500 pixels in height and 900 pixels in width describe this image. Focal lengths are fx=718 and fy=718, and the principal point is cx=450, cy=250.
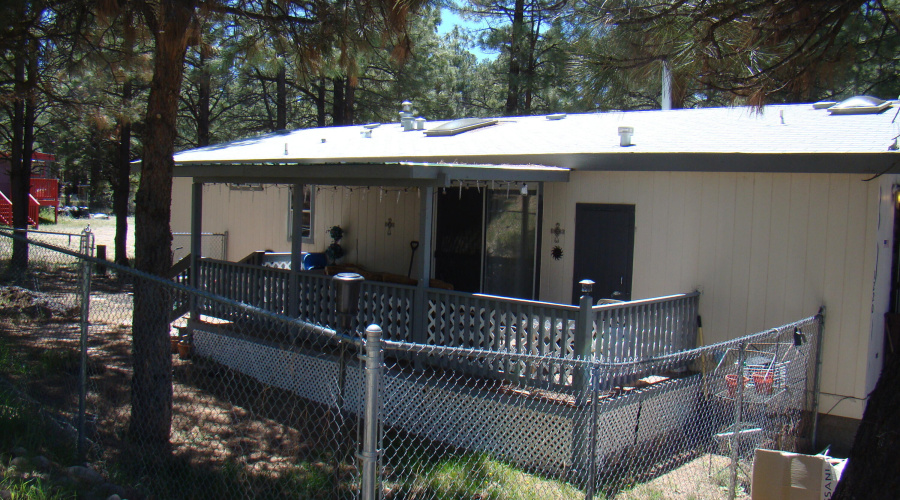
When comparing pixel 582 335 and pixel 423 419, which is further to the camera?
pixel 423 419

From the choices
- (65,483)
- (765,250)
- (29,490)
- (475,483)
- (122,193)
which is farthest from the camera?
(122,193)

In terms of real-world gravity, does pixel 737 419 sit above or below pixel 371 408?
below

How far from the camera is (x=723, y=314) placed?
8117 millimetres

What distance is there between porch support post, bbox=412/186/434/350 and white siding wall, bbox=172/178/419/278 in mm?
4091

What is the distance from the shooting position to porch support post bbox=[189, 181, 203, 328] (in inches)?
392

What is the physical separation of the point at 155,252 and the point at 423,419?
3092mm

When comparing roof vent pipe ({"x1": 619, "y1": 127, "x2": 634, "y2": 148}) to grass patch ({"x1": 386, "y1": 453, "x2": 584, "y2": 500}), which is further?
roof vent pipe ({"x1": 619, "y1": 127, "x2": 634, "y2": 148})

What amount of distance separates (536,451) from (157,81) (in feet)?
15.4

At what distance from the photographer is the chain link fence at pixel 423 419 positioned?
17.5 ft

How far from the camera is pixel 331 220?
1298 cm

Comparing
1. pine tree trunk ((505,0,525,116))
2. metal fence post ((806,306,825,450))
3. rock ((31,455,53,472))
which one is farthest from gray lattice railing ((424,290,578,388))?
pine tree trunk ((505,0,525,116))

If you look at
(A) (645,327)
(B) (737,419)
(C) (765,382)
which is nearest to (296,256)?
(A) (645,327)

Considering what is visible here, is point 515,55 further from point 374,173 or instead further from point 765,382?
point 765,382

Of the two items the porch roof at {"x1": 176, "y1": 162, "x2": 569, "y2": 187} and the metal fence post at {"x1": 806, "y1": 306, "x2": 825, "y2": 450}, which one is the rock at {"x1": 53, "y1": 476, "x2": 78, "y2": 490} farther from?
the metal fence post at {"x1": 806, "y1": 306, "x2": 825, "y2": 450}
